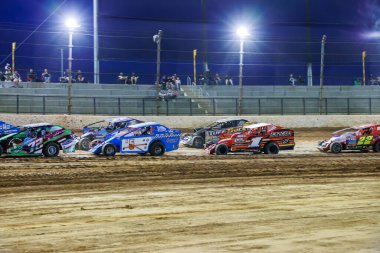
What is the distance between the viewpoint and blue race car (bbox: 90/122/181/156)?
21.5 metres

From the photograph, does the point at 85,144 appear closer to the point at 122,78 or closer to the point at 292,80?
the point at 122,78

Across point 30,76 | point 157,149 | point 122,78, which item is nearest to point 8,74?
point 30,76

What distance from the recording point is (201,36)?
39094 mm

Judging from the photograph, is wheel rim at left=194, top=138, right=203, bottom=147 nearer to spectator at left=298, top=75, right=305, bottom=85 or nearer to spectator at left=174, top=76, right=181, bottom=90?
spectator at left=174, top=76, right=181, bottom=90

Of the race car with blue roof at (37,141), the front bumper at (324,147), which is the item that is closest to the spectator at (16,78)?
the race car with blue roof at (37,141)

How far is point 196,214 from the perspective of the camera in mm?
10609

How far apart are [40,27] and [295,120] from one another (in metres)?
14.0

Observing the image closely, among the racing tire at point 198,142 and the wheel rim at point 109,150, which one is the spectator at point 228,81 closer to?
the racing tire at point 198,142

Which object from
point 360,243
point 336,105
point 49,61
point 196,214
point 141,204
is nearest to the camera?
point 360,243

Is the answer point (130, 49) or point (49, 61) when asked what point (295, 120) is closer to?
point (130, 49)

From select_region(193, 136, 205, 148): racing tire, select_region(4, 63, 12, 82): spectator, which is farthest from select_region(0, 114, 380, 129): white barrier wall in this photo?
select_region(193, 136, 205, 148): racing tire

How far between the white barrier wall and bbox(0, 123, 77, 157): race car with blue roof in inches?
334

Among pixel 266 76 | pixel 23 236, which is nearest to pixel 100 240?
pixel 23 236

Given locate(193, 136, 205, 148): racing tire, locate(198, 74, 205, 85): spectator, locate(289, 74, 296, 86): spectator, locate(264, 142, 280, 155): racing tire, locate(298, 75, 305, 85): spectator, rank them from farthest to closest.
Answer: locate(298, 75, 305, 85): spectator
locate(289, 74, 296, 86): spectator
locate(198, 74, 205, 85): spectator
locate(193, 136, 205, 148): racing tire
locate(264, 142, 280, 155): racing tire
